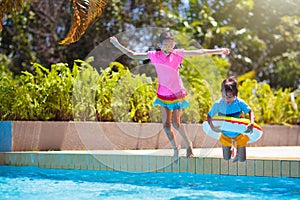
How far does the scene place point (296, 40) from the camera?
53.2 ft

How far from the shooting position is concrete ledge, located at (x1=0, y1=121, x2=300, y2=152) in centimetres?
771

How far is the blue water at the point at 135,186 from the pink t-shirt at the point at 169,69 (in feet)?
3.20

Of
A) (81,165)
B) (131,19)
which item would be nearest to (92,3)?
(81,165)

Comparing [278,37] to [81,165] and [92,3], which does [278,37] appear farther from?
[81,165]

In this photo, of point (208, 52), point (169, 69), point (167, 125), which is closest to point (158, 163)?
point (167, 125)

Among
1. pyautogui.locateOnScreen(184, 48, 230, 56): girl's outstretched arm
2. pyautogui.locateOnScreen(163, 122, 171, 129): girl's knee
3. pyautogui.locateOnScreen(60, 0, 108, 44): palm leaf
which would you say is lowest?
pyautogui.locateOnScreen(163, 122, 171, 129): girl's knee

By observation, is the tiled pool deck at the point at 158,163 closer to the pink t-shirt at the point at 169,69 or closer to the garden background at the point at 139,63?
the pink t-shirt at the point at 169,69

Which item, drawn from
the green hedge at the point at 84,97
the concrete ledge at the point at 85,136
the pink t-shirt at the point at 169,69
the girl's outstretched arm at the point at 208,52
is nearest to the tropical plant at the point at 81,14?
the green hedge at the point at 84,97

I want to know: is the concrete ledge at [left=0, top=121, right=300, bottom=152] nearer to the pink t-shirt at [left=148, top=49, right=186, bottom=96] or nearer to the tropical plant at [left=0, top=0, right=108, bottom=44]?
the tropical plant at [left=0, top=0, right=108, bottom=44]

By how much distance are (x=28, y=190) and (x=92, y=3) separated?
3387 mm

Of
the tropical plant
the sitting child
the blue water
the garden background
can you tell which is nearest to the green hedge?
the garden background

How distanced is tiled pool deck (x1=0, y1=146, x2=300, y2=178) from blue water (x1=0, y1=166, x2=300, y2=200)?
3.4 inches

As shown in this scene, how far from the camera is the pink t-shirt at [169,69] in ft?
19.4

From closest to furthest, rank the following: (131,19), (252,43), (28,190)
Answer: (28,190) → (131,19) → (252,43)
